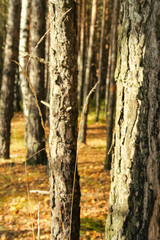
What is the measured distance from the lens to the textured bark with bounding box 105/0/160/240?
1.96m

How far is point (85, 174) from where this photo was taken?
6258 mm

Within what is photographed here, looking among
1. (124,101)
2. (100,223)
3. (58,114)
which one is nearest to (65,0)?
(58,114)

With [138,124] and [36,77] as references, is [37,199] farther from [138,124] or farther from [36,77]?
[138,124]

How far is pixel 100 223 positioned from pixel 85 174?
7.35 feet

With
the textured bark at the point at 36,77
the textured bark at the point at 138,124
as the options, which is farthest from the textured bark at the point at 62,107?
the textured bark at the point at 36,77

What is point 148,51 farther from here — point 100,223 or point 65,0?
point 100,223

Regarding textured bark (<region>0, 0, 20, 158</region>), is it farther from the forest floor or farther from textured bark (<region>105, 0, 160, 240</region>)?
textured bark (<region>105, 0, 160, 240</region>)

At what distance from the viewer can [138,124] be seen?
202cm

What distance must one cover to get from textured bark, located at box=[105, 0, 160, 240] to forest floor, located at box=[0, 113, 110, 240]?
79 cm

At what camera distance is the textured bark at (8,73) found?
7.15 m

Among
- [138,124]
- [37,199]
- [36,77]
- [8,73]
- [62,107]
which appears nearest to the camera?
[138,124]

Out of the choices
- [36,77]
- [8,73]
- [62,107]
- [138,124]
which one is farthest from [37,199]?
[8,73]

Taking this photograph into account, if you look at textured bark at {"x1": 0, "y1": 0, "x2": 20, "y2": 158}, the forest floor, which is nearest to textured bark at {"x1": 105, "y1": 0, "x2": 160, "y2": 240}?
the forest floor

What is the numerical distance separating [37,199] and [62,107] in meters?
2.72
